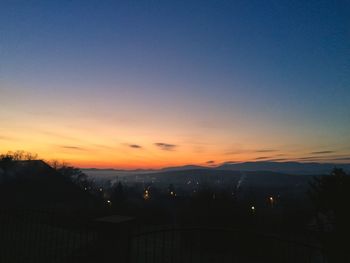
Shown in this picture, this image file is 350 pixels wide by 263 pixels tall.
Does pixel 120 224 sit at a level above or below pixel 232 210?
above

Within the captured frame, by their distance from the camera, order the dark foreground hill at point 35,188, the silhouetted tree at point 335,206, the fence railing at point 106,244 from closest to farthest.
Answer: the fence railing at point 106,244 → the silhouetted tree at point 335,206 → the dark foreground hill at point 35,188

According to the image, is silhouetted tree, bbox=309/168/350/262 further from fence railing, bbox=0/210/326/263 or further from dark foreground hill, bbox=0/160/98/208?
dark foreground hill, bbox=0/160/98/208

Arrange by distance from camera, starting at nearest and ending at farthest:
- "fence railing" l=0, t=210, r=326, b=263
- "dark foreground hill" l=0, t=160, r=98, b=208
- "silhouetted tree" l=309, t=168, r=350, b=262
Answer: "fence railing" l=0, t=210, r=326, b=263
"silhouetted tree" l=309, t=168, r=350, b=262
"dark foreground hill" l=0, t=160, r=98, b=208

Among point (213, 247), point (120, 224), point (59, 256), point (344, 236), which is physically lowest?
point (213, 247)

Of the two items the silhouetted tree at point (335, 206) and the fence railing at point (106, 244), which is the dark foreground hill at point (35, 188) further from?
the silhouetted tree at point (335, 206)

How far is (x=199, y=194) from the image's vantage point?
25.2 m

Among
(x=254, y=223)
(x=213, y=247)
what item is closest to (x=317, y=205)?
(x=213, y=247)

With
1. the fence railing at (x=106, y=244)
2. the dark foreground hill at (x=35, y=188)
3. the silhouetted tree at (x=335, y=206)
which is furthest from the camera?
the dark foreground hill at (x=35, y=188)

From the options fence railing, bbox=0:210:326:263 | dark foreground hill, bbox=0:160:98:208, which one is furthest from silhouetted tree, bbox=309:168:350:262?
dark foreground hill, bbox=0:160:98:208

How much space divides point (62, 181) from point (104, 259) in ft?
99.8

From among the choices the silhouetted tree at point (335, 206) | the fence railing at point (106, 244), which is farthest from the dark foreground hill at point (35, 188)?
the silhouetted tree at point (335, 206)

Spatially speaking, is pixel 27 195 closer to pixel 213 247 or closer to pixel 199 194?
pixel 199 194

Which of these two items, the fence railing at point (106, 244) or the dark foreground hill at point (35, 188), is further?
the dark foreground hill at point (35, 188)

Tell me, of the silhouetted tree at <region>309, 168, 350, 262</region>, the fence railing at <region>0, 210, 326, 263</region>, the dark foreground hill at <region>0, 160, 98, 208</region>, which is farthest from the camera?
the dark foreground hill at <region>0, 160, 98, 208</region>
